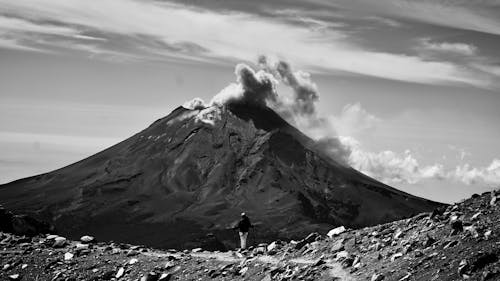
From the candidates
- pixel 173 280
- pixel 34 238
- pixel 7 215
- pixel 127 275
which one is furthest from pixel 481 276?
pixel 7 215

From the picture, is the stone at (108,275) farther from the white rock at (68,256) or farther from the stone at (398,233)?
the stone at (398,233)

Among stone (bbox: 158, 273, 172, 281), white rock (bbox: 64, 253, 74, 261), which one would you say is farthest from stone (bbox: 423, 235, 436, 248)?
white rock (bbox: 64, 253, 74, 261)

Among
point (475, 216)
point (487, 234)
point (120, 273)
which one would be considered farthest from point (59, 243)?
point (487, 234)

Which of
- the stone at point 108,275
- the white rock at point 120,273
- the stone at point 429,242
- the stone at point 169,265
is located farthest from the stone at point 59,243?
the stone at point 429,242

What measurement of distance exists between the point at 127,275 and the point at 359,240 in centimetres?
1560

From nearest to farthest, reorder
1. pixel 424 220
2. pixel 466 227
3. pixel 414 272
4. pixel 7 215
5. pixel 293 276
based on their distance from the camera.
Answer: pixel 414 272 → pixel 466 227 → pixel 293 276 → pixel 424 220 → pixel 7 215

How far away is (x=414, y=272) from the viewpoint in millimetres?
32906

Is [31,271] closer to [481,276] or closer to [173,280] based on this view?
[173,280]

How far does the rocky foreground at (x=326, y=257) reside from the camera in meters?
32.8

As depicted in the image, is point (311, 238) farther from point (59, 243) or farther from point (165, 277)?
point (59, 243)

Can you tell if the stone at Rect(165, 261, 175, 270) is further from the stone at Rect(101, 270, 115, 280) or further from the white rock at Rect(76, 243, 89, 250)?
the white rock at Rect(76, 243, 89, 250)

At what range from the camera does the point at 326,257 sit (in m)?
41.0

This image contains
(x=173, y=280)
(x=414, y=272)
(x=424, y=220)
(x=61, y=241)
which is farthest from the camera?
(x=61, y=241)

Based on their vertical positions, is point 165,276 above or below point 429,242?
below
